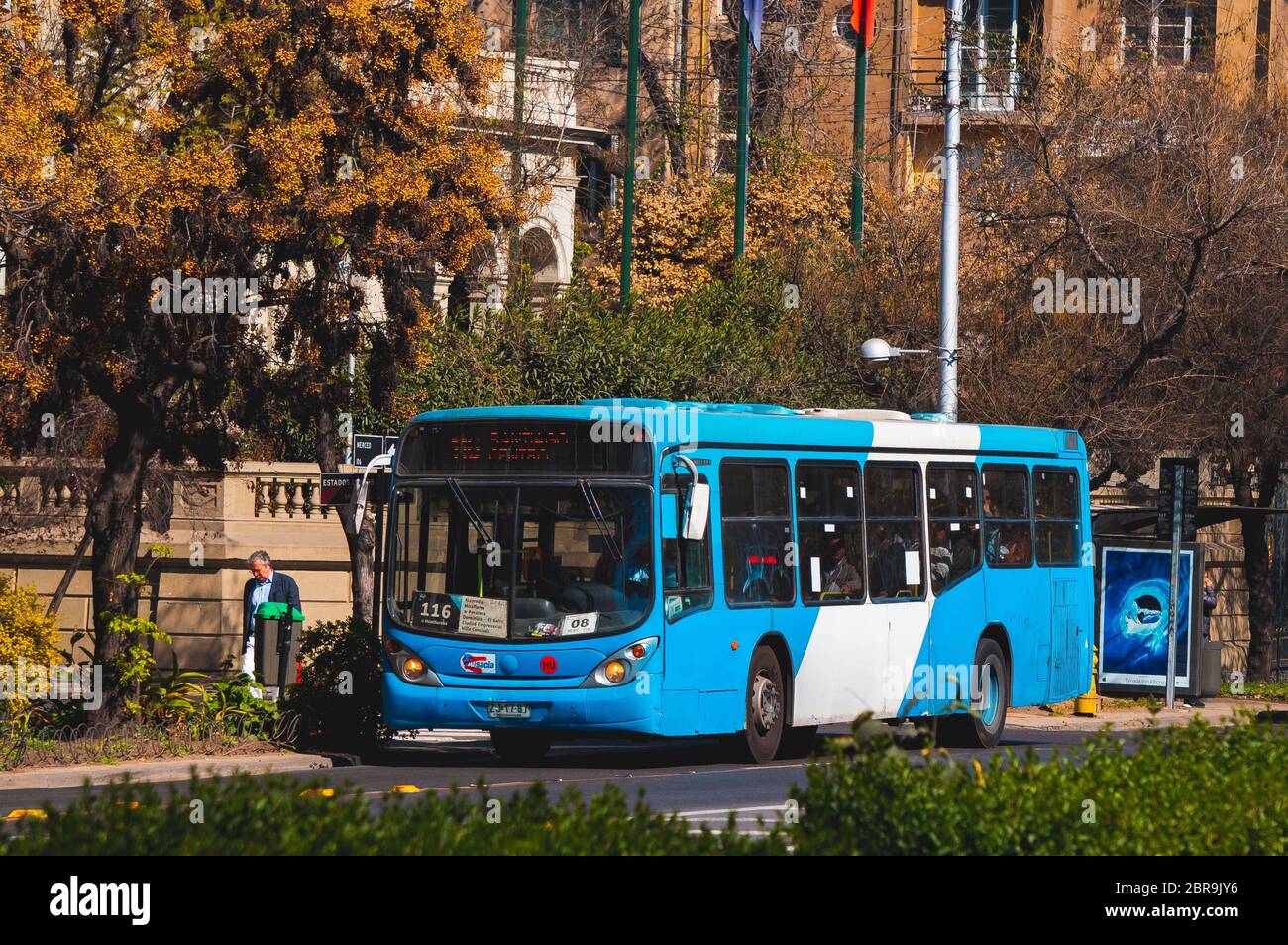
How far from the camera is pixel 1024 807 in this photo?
7.29 meters

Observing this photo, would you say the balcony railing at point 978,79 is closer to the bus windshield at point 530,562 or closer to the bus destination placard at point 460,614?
the bus windshield at point 530,562

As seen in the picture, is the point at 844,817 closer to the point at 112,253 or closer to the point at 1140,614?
the point at 112,253

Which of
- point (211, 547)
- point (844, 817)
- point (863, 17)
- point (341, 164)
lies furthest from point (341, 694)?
point (863, 17)

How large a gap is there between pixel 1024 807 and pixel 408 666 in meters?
10.1

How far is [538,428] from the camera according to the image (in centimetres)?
1670

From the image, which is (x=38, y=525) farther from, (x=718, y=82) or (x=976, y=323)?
(x=718, y=82)

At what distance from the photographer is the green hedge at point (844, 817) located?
20.8ft

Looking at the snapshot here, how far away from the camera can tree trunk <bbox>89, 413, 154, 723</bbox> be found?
697 inches

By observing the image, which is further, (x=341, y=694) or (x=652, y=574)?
(x=341, y=694)

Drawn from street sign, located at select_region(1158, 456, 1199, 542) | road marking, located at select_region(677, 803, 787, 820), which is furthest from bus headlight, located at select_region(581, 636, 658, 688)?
street sign, located at select_region(1158, 456, 1199, 542)

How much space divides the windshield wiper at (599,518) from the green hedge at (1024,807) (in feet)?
27.4

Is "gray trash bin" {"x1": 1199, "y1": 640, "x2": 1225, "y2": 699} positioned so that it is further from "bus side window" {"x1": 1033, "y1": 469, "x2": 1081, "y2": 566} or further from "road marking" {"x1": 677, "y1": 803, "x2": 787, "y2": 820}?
"road marking" {"x1": 677, "y1": 803, "x2": 787, "y2": 820}

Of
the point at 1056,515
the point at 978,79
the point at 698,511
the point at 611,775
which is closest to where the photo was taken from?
the point at 698,511

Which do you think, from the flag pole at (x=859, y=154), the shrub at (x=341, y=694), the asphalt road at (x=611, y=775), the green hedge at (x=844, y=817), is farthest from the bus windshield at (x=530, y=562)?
the flag pole at (x=859, y=154)
